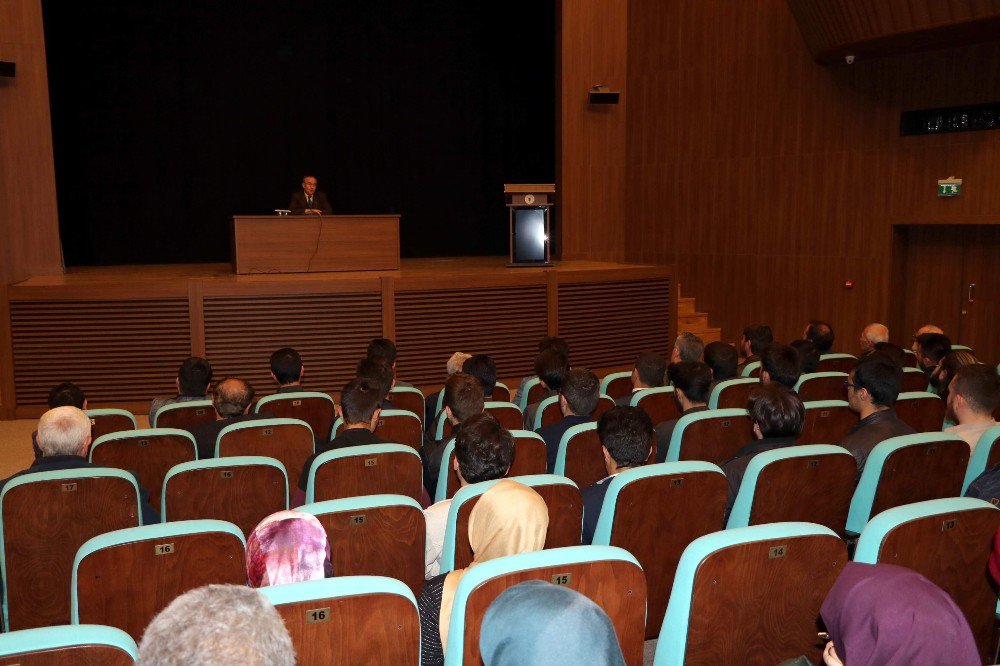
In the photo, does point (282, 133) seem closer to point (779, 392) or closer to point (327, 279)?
point (327, 279)

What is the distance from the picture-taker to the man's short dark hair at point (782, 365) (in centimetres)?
454

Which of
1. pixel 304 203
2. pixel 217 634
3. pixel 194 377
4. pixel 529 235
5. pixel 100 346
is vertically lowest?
pixel 100 346

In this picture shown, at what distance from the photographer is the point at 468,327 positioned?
326 inches

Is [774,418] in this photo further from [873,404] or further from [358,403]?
[358,403]

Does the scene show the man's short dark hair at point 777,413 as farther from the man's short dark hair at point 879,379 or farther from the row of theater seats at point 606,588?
the row of theater seats at point 606,588

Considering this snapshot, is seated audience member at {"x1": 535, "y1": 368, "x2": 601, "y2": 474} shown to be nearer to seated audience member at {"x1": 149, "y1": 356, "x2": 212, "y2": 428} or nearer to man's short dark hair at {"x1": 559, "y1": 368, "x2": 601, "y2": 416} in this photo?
man's short dark hair at {"x1": 559, "y1": 368, "x2": 601, "y2": 416}

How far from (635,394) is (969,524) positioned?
2.38 meters

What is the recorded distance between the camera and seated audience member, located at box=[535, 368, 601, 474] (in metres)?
3.87

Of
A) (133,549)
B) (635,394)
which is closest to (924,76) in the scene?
(635,394)

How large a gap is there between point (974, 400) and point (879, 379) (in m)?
0.39

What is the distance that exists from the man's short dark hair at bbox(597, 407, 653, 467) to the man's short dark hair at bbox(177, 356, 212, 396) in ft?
9.21

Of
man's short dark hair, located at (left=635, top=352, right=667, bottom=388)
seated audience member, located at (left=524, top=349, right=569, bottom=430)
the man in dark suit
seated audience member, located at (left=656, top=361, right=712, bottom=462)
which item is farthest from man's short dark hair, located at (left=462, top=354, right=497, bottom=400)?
the man in dark suit

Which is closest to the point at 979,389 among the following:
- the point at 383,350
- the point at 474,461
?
the point at 474,461

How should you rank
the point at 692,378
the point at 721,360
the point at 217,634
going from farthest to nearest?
1. the point at 721,360
2. the point at 692,378
3. the point at 217,634
